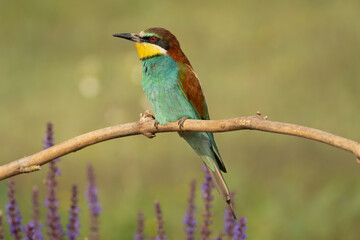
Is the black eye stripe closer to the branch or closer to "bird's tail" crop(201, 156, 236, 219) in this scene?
the branch

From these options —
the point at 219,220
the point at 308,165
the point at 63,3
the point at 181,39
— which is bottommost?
the point at 219,220

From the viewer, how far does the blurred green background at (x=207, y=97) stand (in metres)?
2.77

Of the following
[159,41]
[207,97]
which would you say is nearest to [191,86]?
[159,41]

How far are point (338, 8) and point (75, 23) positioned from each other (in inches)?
62.7

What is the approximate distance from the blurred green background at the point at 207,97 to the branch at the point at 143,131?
1.03 meters

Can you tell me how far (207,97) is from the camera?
3.22 metres

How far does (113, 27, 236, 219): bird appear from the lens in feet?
6.33

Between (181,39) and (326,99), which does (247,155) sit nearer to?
(326,99)

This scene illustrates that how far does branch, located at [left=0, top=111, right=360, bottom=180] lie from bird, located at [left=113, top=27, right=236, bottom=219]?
0.39ft

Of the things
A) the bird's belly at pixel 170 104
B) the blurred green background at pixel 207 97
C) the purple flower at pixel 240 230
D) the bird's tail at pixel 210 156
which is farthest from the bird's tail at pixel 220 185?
the blurred green background at pixel 207 97

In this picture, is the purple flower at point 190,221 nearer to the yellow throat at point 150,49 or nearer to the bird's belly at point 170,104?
the bird's belly at point 170,104

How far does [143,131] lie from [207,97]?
1.62 metres

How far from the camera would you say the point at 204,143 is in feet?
6.39

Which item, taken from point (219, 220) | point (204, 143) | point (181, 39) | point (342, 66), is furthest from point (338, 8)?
point (204, 143)
